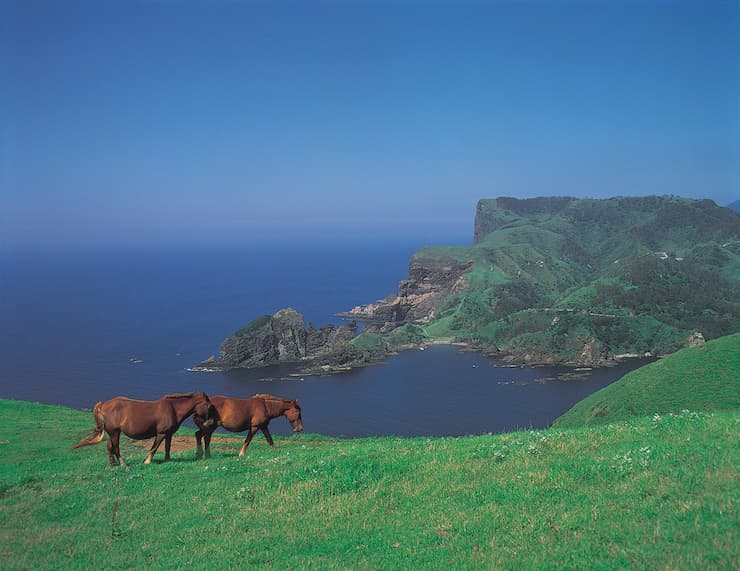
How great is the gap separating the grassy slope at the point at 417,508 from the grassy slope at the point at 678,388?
75.2 feet

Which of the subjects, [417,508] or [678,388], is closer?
[417,508]

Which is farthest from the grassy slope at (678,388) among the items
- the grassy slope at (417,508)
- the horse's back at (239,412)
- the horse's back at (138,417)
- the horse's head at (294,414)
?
the horse's back at (138,417)

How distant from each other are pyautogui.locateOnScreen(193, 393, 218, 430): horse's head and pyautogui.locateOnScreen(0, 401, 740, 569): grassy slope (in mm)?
1744

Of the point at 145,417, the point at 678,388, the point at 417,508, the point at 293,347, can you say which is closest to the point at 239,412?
the point at 145,417

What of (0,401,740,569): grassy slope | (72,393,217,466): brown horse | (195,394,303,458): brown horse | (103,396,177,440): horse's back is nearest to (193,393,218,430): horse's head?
(72,393,217,466): brown horse

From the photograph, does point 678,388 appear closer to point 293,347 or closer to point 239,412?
point 239,412

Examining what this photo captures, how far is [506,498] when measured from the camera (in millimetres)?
11055

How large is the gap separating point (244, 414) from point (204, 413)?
1.40 m

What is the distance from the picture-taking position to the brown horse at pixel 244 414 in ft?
60.0

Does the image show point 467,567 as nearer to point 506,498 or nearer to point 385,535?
point 385,535

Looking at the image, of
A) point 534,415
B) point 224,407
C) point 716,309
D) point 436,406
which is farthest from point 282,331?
point 224,407

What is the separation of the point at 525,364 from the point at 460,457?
6470 inches

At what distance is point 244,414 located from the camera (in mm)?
18688

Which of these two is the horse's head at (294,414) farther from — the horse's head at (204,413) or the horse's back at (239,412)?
the horse's head at (204,413)
